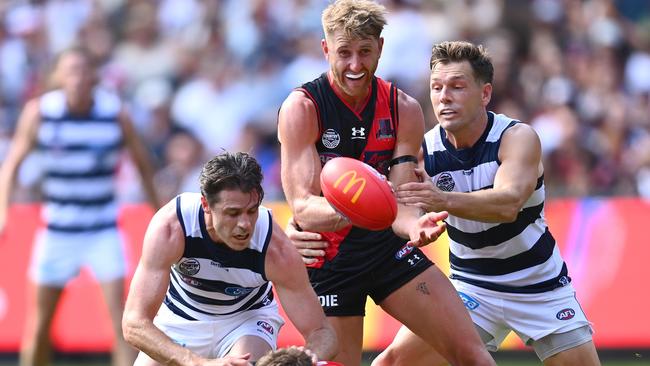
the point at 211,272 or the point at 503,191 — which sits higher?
the point at 503,191

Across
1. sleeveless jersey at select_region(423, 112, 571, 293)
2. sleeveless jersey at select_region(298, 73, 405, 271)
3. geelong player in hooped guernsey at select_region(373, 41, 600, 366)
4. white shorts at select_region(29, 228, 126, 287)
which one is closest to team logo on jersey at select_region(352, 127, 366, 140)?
sleeveless jersey at select_region(298, 73, 405, 271)

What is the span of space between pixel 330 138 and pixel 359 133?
16 centimetres

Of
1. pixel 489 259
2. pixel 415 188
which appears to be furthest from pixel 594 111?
pixel 415 188

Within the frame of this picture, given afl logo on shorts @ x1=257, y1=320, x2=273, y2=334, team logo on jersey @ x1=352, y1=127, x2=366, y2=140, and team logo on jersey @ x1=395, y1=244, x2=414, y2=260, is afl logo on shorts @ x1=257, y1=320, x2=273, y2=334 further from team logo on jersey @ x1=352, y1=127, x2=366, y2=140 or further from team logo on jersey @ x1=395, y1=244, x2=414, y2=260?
team logo on jersey @ x1=352, y1=127, x2=366, y2=140

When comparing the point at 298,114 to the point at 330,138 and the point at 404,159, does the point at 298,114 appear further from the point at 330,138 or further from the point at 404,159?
the point at 404,159

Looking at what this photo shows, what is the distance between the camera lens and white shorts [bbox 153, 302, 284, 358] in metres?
6.33

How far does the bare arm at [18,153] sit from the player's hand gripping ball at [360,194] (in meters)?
4.26

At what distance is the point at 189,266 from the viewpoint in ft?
20.3

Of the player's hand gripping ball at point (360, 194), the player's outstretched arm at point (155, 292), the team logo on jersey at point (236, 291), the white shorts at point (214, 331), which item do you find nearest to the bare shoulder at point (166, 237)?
the player's outstretched arm at point (155, 292)

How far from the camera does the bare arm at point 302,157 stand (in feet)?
21.1

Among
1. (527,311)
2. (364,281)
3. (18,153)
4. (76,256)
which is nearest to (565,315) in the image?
(527,311)

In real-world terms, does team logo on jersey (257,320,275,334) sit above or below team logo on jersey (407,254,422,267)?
below

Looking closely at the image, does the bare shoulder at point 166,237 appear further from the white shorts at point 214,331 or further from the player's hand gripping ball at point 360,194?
the player's hand gripping ball at point 360,194

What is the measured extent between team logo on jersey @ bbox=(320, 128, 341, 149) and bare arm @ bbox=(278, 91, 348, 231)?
67mm
